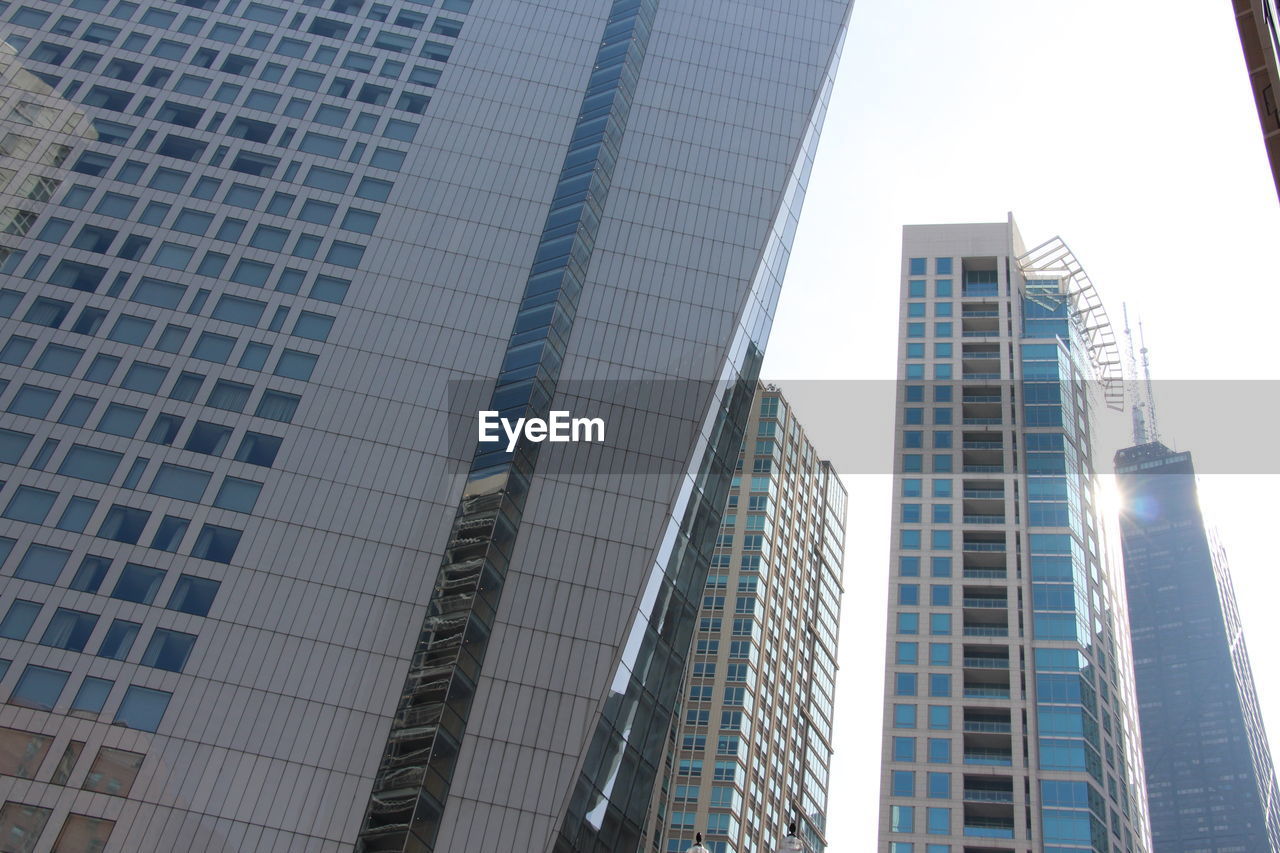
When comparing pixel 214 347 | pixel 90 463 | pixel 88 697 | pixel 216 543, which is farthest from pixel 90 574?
pixel 214 347

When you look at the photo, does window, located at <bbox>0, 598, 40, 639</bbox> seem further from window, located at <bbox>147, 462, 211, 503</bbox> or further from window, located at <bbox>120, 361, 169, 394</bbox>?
window, located at <bbox>120, 361, 169, 394</bbox>

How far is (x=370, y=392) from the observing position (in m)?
67.8

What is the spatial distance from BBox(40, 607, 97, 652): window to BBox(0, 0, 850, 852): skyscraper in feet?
0.49

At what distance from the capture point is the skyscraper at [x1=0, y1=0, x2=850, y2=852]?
182ft

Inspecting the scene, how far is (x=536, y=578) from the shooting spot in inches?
2421

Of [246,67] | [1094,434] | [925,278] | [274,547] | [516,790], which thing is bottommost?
[516,790]

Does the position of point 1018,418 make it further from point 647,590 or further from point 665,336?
point 647,590

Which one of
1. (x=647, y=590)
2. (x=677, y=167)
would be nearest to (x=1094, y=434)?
(x=677, y=167)

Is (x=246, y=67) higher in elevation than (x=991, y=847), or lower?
higher

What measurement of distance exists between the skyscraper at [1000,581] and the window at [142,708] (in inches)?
2196

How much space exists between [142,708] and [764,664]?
2756 inches

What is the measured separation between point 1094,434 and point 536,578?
246 ft

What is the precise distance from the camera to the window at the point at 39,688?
2192 inches

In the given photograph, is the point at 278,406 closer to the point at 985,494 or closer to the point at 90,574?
Result: the point at 90,574
